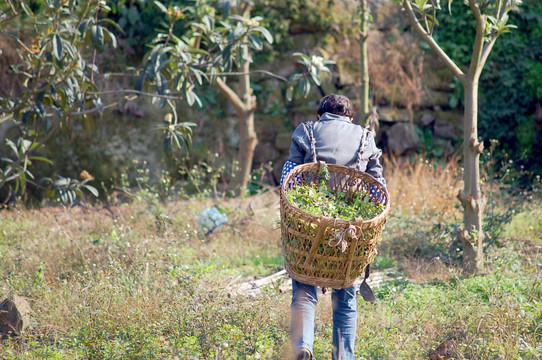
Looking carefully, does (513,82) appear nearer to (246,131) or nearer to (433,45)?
(246,131)

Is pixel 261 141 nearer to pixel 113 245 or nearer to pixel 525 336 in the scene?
pixel 113 245

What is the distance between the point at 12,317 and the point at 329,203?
2.29 meters

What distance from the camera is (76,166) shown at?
331 inches

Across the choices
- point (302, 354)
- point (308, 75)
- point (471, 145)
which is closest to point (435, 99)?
point (308, 75)

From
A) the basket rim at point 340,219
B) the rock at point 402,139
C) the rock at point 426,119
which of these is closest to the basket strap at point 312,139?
the basket rim at point 340,219

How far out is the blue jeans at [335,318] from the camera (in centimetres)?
308

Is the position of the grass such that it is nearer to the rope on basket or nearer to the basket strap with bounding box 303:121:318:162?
the rope on basket

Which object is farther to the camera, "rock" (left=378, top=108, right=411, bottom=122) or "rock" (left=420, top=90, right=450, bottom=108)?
"rock" (left=420, top=90, right=450, bottom=108)

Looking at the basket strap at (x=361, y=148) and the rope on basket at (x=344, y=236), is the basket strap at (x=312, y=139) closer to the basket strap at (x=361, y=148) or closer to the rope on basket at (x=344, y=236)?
the basket strap at (x=361, y=148)

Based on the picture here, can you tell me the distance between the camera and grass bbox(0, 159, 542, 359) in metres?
3.42

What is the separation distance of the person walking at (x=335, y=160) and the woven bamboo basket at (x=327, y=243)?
0.15 metres

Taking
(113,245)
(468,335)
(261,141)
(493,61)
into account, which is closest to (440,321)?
(468,335)

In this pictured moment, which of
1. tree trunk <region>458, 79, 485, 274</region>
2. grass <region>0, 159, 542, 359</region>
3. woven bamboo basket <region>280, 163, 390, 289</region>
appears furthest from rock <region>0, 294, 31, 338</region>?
tree trunk <region>458, 79, 485, 274</region>

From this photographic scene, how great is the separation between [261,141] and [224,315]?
5.21 meters
